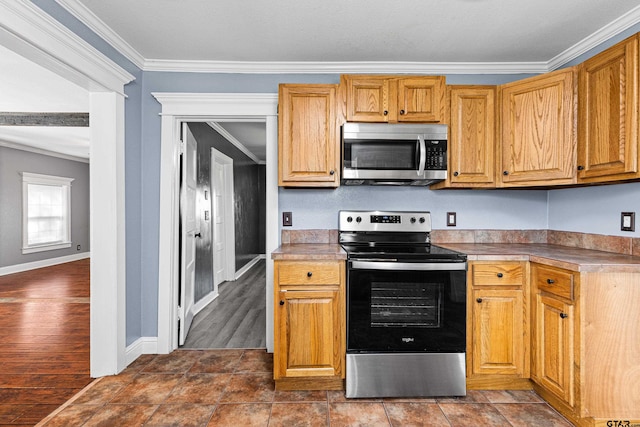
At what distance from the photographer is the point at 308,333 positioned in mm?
2086

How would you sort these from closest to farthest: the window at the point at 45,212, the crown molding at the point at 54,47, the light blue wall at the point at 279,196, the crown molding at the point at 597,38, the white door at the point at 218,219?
the crown molding at the point at 54,47
the crown molding at the point at 597,38
the light blue wall at the point at 279,196
the white door at the point at 218,219
the window at the point at 45,212

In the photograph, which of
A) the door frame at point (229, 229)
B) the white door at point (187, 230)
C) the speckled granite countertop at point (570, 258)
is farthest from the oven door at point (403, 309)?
the door frame at point (229, 229)

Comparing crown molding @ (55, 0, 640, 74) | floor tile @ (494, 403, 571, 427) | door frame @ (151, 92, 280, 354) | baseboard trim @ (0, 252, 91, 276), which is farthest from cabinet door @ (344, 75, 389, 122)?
baseboard trim @ (0, 252, 91, 276)

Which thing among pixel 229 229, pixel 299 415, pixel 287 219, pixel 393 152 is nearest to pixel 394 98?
pixel 393 152

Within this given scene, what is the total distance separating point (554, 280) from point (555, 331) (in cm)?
29

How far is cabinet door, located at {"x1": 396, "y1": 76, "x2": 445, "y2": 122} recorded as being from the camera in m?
2.35

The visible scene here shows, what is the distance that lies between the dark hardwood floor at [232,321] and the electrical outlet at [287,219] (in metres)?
1.05

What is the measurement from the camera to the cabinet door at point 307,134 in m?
2.35

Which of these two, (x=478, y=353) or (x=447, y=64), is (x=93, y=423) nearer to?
(x=478, y=353)

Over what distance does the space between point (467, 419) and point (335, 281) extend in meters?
1.05

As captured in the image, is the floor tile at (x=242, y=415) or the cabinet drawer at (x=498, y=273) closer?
the floor tile at (x=242, y=415)

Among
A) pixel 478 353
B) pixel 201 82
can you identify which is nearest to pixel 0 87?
pixel 201 82

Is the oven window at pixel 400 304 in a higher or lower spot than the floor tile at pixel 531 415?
higher

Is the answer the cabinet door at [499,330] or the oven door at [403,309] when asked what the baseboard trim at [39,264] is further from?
the cabinet door at [499,330]
